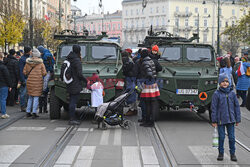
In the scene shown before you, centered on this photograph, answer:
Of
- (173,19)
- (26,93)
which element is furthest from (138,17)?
(26,93)

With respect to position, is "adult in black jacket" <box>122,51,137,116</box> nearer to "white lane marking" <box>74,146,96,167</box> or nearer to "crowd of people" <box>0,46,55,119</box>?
"crowd of people" <box>0,46,55,119</box>

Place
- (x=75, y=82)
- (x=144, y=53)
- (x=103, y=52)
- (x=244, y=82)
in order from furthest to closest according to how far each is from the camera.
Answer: (x=244, y=82)
(x=103, y=52)
(x=75, y=82)
(x=144, y=53)

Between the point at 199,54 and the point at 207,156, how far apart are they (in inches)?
249

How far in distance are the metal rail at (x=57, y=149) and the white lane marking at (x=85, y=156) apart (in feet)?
1.30

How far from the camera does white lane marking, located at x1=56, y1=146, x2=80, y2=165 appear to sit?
864 cm

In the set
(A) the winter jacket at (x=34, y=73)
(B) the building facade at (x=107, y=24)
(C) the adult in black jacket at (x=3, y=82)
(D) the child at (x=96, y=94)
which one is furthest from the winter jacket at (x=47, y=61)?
(B) the building facade at (x=107, y=24)

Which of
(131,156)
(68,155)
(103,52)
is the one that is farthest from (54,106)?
(131,156)

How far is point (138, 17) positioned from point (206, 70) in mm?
137112

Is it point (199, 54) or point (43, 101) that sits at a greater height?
point (199, 54)

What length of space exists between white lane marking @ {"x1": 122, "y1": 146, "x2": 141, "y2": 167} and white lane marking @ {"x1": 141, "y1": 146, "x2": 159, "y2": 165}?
10cm

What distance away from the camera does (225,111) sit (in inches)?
356

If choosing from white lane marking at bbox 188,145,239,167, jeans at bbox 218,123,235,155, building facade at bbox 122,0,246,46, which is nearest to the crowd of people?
white lane marking at bbox 188,145,239,167

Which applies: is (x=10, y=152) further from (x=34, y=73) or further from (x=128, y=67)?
(x=128, y=67)

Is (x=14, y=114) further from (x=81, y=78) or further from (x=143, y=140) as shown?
(x=143, y=140)
